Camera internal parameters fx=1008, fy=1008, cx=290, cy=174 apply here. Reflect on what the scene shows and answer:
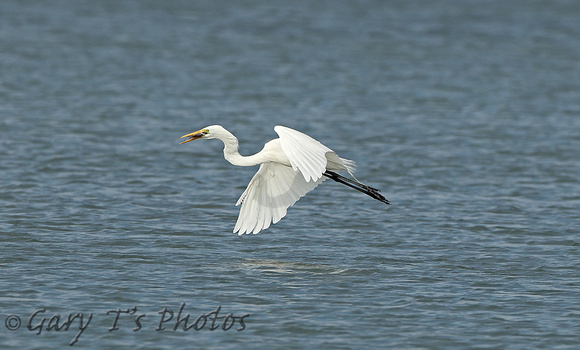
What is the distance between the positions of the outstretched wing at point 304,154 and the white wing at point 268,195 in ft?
3.66

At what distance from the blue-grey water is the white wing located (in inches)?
12.4

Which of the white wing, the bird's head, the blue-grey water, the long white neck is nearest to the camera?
the blue-grey water

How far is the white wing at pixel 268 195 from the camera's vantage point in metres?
10.9

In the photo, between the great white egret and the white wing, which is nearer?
the great white egret

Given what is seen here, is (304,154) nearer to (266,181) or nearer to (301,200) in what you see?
(266,181)

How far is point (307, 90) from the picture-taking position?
2227cm

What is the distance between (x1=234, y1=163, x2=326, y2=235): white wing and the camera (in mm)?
10945

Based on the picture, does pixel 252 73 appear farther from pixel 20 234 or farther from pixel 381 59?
pixel 20 234

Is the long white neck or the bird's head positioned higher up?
the bird's head

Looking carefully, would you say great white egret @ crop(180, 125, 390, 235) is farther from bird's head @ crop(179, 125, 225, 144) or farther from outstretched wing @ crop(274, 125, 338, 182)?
outstretched wing @ crop(274, 125, 338, 182)

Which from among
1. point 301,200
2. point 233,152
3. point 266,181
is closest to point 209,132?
point 233,152

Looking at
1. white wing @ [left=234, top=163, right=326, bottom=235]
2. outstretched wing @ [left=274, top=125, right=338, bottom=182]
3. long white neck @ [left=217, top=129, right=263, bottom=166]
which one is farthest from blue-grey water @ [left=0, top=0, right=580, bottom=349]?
outstretched wing @ [left=274, top=125, right=338, bottom=182]

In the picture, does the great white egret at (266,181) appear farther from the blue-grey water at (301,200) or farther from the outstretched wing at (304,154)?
the outstretched wing at (304,154)

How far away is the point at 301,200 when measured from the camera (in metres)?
13.7
